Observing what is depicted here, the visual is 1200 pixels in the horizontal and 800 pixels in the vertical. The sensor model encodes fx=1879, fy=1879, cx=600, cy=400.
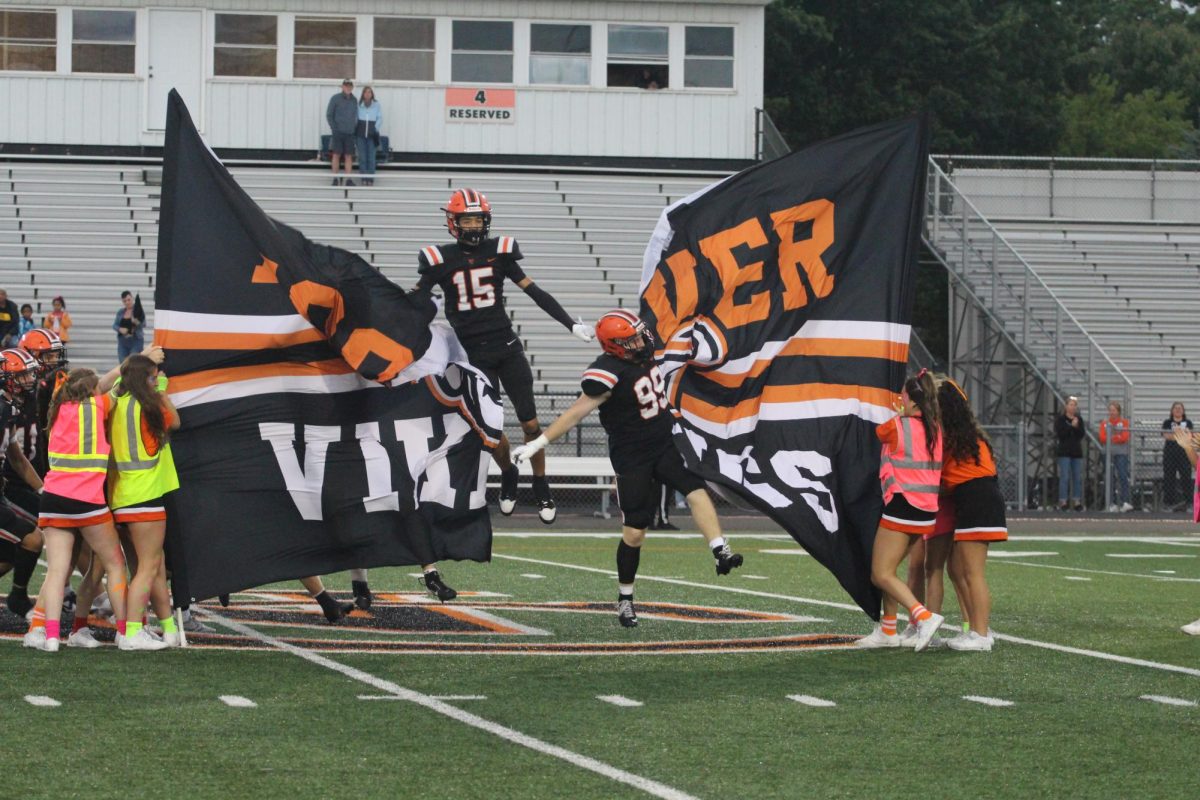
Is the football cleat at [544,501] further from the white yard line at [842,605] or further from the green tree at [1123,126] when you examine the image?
the green tree at [1123,126]

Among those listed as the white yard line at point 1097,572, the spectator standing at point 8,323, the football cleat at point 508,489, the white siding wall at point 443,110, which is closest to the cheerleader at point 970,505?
the football cleat at point 508,489

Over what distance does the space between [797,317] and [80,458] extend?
4.01 meters

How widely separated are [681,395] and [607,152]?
67.7 ft

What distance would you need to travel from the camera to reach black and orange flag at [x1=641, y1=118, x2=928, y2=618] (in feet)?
33.7

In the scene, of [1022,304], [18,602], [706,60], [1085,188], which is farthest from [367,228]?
[18,602]

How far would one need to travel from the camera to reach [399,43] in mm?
30812

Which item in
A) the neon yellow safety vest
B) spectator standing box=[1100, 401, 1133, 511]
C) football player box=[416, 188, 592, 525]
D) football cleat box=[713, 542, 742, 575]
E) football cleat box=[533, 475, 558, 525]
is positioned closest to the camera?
the neon yellow safety vest

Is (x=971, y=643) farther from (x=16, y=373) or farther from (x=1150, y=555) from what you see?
(x=1150, y=555)

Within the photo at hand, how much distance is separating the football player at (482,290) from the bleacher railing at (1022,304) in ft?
53.7

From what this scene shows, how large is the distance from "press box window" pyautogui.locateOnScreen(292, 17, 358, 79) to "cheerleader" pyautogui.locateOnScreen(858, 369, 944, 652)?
22283mm

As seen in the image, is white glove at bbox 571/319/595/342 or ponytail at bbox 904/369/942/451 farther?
white glove at bbox 571/319/595/342

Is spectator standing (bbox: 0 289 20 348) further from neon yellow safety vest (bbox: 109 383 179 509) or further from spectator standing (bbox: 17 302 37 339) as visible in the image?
neon yellow safety vest (bbox: 109 383 179 509)

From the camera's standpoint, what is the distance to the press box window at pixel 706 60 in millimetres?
31172

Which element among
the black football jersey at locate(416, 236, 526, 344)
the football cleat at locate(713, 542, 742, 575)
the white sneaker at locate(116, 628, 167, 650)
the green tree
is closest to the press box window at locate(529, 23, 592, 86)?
the black football jersey at locate(416, 236, 526, 344)
